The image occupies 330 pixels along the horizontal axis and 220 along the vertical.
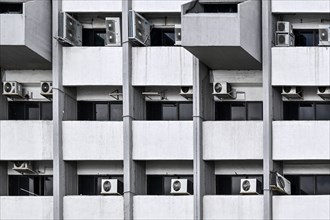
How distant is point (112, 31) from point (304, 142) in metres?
7.02

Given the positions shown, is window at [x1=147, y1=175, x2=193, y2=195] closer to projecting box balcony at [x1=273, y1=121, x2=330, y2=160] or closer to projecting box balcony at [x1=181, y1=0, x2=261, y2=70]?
projecting box balcony at [x1=273, y1=121, x2=330, y2=160]

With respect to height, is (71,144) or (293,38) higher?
(293,38)

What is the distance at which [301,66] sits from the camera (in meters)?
47.8

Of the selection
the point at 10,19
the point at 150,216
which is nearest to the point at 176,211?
the point at 150,216

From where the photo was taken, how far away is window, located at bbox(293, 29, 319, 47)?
48844mm

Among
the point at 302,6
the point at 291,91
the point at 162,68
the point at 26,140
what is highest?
the point at 302,6

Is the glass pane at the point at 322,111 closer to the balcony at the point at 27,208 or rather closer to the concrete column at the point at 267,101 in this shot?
the concrete column at the point at 267,101

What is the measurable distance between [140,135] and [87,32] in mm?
4047

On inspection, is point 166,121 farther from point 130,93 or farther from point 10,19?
point 10,19

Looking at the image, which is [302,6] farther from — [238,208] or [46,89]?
[46,89]

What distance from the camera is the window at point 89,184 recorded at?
4934 centimetres

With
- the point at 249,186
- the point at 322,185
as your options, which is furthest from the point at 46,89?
the point at 322,185

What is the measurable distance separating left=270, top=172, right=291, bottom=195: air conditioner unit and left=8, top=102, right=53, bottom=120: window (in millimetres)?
7815

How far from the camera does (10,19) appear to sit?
1858 inches
